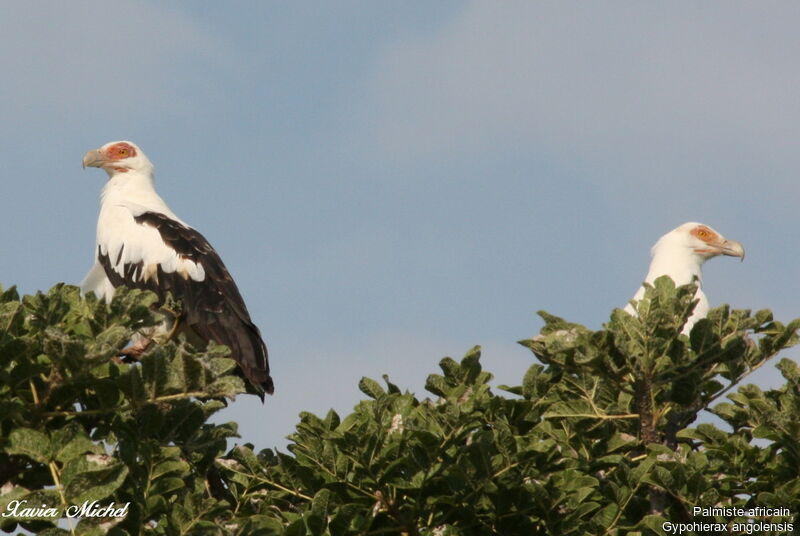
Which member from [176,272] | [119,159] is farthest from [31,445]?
[119,159]

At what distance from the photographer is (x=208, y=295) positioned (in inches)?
365

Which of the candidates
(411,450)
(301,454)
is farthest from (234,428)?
(411,450)

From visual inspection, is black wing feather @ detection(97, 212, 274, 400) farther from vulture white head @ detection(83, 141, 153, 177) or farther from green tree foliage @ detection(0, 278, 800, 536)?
green tree foliage @ detection(0, 278, 800, 536)

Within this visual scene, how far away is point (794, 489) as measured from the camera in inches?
228

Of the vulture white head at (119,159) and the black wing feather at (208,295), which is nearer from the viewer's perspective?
the black wing feather at (208,295)

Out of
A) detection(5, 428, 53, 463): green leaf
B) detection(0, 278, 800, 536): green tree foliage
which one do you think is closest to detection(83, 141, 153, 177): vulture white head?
detection(0, 278, 800, 536): green tree foliage

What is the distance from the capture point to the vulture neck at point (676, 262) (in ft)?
39.0

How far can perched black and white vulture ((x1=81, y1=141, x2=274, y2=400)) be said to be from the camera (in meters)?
8.94

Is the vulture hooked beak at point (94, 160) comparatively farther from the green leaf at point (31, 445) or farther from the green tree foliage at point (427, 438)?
the green leaf at point (31, 445)

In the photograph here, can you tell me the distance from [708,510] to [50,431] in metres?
3.13

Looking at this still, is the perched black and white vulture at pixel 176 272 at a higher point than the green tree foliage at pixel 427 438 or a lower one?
higher

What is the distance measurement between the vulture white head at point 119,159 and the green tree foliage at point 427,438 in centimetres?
574

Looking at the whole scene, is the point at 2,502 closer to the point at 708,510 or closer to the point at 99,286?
the point at 708,510

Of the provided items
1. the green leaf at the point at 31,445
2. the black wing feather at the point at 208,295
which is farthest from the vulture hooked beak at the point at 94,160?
the green leaf at the point at 31,445
